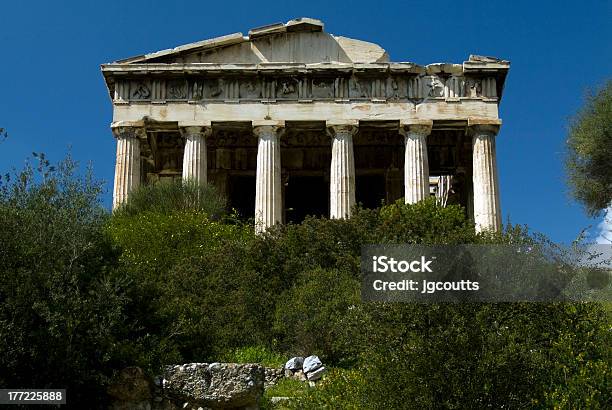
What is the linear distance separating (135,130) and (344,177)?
759 centimetres

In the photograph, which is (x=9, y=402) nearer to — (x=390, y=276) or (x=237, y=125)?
(x=390, y=276)

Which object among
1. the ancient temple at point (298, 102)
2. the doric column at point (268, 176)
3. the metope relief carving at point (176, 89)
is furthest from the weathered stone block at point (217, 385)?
the metope relief carving at point (176, 89)

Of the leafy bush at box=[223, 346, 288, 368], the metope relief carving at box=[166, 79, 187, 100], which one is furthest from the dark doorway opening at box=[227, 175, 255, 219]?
the leafy bush at box=[223, 346, 288, 368]

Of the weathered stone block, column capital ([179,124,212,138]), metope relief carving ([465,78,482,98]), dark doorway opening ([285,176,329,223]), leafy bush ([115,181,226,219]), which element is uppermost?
metope relief carving ([465,78,482,98])

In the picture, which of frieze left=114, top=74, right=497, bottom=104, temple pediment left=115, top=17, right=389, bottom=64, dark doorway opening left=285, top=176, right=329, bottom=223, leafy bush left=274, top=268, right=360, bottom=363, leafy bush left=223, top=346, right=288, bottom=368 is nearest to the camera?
leafy bush left=223, top=346, right=288, bottom=368

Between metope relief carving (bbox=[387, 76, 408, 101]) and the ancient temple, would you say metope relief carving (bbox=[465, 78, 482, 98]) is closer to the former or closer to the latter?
the ancient temple

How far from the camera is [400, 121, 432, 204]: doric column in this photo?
32219mm

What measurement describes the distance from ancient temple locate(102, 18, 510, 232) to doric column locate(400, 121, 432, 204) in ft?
0.12

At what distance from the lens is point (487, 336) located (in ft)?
39.6

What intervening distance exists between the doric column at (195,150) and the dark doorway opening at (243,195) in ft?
20.0

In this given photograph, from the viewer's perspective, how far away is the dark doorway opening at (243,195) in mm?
39219

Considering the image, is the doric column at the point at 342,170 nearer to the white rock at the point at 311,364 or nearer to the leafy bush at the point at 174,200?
the leafy bush at the point at 174,200

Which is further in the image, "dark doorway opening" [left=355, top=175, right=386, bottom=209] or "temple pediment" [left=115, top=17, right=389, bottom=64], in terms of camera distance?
"dark doorway opening" [left=355, top=175, right=386, bottom=209]

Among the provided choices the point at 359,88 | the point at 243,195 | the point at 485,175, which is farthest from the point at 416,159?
the point at 243,195
